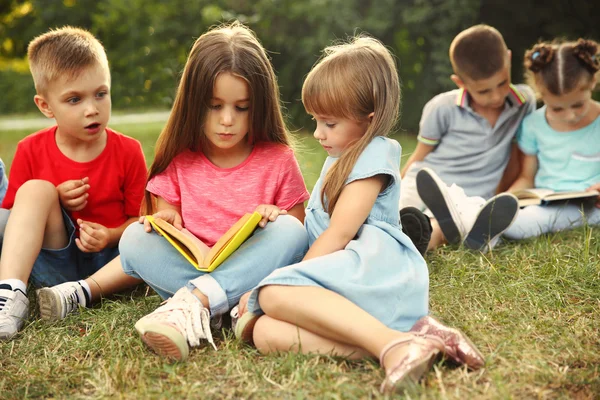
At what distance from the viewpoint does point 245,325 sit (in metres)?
2.26

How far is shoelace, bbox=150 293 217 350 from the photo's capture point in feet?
7.30

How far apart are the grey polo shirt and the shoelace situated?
7.06 feet

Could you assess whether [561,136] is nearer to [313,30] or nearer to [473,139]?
[473,139]

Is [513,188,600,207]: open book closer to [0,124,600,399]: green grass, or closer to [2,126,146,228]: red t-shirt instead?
[0,124,600,399]: green grass

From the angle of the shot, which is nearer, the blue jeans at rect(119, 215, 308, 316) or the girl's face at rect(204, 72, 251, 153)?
the blue jeans at rect(119, 215, 308, 316)

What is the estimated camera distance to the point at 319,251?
2332mm

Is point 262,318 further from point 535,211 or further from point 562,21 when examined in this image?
point 562,21

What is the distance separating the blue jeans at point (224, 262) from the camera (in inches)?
96.7

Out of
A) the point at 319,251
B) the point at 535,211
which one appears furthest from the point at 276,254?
the point at 535,211

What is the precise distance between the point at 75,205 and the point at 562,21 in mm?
6622

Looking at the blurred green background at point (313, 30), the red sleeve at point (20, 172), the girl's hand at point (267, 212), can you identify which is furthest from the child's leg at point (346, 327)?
the blurred green background at point (313, 30)

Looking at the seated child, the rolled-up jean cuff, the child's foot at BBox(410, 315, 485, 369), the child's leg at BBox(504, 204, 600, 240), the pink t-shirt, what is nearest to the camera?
the child's foot at BBox(410, 315, 485, 369)

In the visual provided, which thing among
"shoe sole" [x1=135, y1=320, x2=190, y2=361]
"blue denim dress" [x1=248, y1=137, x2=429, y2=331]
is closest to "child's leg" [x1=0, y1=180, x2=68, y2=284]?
"shoe sole" [x1=135, y1=320, x2=190, y2=361]

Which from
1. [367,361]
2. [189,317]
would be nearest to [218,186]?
[189,317]
